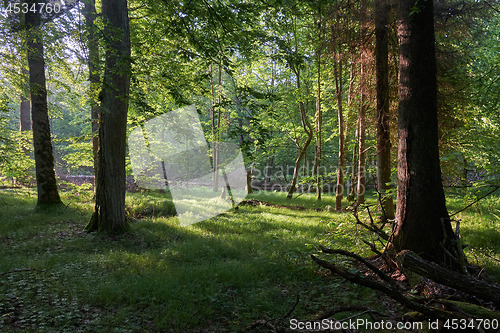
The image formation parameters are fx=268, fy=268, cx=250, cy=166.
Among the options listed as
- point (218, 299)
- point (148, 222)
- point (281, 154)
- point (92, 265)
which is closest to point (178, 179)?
point (281, 154)

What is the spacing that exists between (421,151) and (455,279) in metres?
2.15

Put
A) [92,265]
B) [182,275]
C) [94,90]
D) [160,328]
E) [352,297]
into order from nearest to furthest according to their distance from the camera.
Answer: [160,328], [352,297], [182,275], [92,265], [94,90]

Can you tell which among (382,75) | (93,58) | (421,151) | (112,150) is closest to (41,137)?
(112,150)

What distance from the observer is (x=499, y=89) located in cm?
553

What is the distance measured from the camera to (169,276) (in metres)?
5.21

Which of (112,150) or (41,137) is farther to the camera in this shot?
(41,137)

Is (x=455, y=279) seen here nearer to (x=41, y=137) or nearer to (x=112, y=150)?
(x=112, y=150)

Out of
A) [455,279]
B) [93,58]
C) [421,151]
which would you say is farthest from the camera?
[93,58]

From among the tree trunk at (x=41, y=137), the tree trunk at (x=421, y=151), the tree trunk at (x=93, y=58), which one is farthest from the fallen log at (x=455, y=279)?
the tree trunk at (x=41, y=137)

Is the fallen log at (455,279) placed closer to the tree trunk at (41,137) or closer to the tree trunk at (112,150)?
the tree trunk at (112,150)

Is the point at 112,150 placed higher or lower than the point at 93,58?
lower

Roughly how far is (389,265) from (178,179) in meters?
27.1

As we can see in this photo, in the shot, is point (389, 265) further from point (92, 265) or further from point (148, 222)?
point (148, 222)

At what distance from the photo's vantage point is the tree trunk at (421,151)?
4539 millimetres
